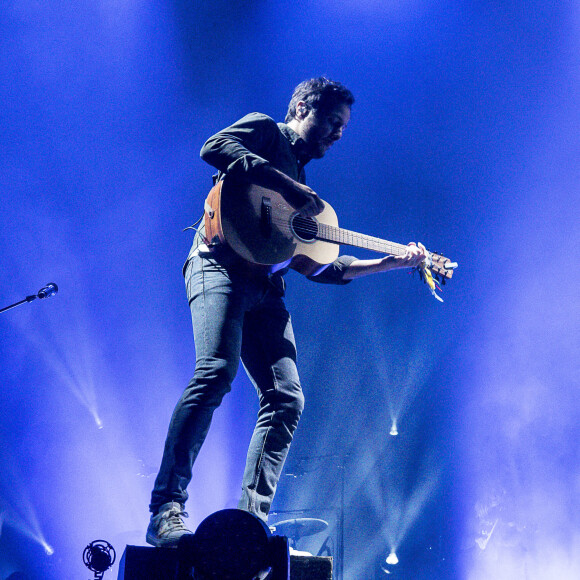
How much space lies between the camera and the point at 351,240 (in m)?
3.19

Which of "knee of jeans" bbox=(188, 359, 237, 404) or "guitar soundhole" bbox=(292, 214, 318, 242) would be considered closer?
"knee of jeans" bbox=(188, 359, 237, 404)

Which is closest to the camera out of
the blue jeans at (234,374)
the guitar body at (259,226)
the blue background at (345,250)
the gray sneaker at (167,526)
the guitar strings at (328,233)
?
the gray sneaker at (167,526)

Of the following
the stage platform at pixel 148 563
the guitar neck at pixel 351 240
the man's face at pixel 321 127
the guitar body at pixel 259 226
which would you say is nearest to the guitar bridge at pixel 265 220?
the guitar body at pixel 259 226

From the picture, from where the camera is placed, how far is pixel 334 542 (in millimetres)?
8086

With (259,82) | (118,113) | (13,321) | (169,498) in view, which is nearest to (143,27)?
(118,113)

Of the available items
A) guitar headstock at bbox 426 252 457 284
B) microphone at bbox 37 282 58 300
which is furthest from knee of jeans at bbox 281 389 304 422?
microphone at bbox 37 282 58 300

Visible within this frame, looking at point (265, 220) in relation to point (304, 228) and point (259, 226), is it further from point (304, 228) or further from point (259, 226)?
point (304, 228)

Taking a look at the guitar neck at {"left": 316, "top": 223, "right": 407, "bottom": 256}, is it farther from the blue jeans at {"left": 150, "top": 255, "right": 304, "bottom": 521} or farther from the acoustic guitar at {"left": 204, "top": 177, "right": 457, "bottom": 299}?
the blue jeans at {"left": 150, "top": 255, "right": 304, "bottom": 521}

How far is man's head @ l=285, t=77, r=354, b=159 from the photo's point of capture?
3.02 meters

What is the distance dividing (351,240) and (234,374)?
118 centimetres

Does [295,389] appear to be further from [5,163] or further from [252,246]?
[5,163]

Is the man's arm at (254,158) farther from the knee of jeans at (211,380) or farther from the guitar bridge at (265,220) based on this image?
the knee of jeans at (211,380)

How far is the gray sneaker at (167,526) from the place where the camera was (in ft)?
6.33

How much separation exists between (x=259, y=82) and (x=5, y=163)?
356 centimetres
